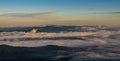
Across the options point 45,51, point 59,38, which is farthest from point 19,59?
point 59,38

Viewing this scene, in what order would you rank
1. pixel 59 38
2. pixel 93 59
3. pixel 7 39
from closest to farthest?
pixel 93 59 < pixel 7 39 < pixel 59 38

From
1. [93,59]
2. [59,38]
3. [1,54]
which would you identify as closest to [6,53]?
[1,54]

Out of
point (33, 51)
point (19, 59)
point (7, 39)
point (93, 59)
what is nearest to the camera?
point (93, 59)

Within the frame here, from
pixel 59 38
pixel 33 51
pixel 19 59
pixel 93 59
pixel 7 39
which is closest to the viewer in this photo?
pixel 93 59

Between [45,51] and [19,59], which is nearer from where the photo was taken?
[19,59]

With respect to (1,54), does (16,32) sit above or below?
above

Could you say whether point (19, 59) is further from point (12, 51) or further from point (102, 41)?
point (102, 41)

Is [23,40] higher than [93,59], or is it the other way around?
[23,40]

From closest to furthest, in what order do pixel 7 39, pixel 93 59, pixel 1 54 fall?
pixel 93 59 → pixel 1 54 → pixel 7 39

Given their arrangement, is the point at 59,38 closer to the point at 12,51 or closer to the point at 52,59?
the point at 12,51

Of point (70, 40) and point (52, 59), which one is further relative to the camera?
point (70, 40)
